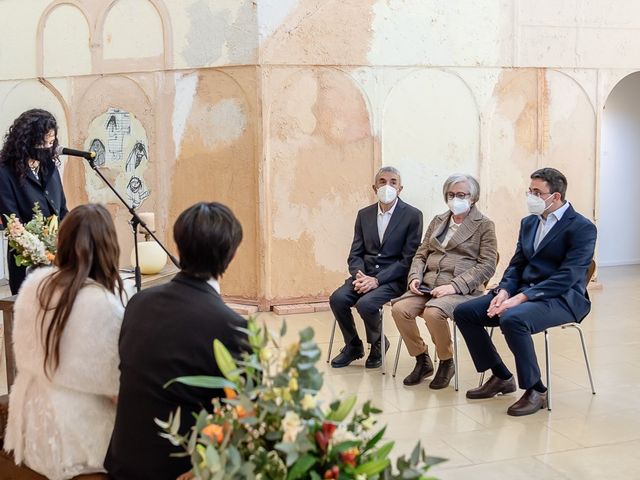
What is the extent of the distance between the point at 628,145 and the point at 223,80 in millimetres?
4856

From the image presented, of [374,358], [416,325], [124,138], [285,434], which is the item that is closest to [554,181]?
[416,325]

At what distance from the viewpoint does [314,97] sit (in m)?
7.30

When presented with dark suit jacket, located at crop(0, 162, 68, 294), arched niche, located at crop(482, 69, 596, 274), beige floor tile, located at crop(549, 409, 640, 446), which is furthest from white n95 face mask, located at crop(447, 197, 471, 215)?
arched niche, located at crop(482, 69, 596, 274)

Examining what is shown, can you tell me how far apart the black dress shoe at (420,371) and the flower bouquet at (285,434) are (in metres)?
3.54

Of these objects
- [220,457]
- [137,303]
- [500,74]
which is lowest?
[220,457]

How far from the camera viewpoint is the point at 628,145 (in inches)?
376

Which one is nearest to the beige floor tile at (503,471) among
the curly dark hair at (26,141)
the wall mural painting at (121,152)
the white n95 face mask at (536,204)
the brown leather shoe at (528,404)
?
the brown leather shoe at (528,404)

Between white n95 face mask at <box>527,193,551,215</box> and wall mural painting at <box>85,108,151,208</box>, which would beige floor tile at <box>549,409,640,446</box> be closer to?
white n95 face mask at <box>527,193,551,215</box>

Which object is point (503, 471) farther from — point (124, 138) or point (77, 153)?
point (124, 138)

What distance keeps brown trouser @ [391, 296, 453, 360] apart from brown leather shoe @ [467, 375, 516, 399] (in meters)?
0.32

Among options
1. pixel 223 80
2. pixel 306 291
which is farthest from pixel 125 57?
pixel 306 291

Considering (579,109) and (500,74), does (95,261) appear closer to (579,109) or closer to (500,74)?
(500,74)

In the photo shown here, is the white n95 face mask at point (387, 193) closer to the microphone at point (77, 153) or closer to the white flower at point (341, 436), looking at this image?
the microphone at point (77, 153)

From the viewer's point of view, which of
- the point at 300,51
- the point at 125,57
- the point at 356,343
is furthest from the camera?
the point at 125,57
